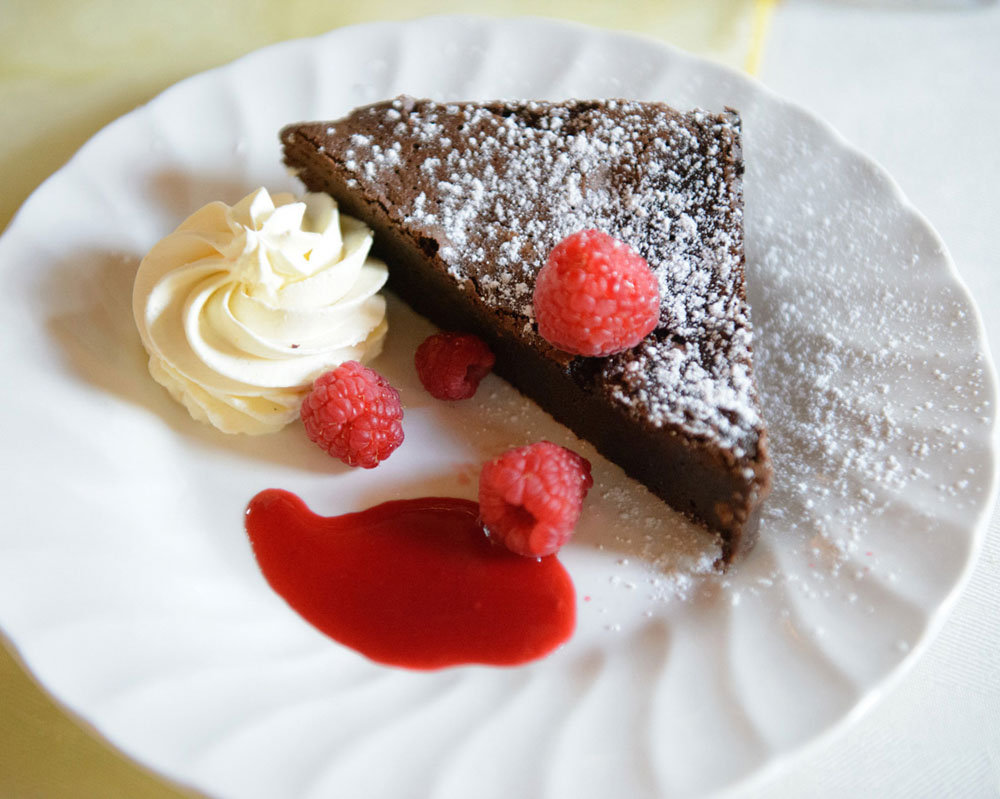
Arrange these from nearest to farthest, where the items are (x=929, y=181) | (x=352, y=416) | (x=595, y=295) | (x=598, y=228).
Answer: (x=595, y=295), (x=352, y=416), (x=598, y=228), (x=929, y=181)

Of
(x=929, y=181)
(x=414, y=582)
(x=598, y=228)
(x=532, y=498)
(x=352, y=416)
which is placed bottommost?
(x=414, y=582)

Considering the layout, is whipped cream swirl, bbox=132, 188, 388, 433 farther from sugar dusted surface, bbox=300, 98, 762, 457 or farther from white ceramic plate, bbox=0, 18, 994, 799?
sugar dusted surface, bbox=300, 98, 762, 457

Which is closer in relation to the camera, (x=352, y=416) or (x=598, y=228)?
(x=352, y=416)

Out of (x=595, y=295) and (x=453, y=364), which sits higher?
(x=595, y=295)

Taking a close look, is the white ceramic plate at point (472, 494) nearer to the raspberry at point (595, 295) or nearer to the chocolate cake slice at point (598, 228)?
the chocolate cake slice at point (598, 228)

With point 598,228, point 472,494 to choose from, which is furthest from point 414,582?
point 598,228

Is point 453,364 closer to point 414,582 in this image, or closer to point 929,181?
point 414,582
